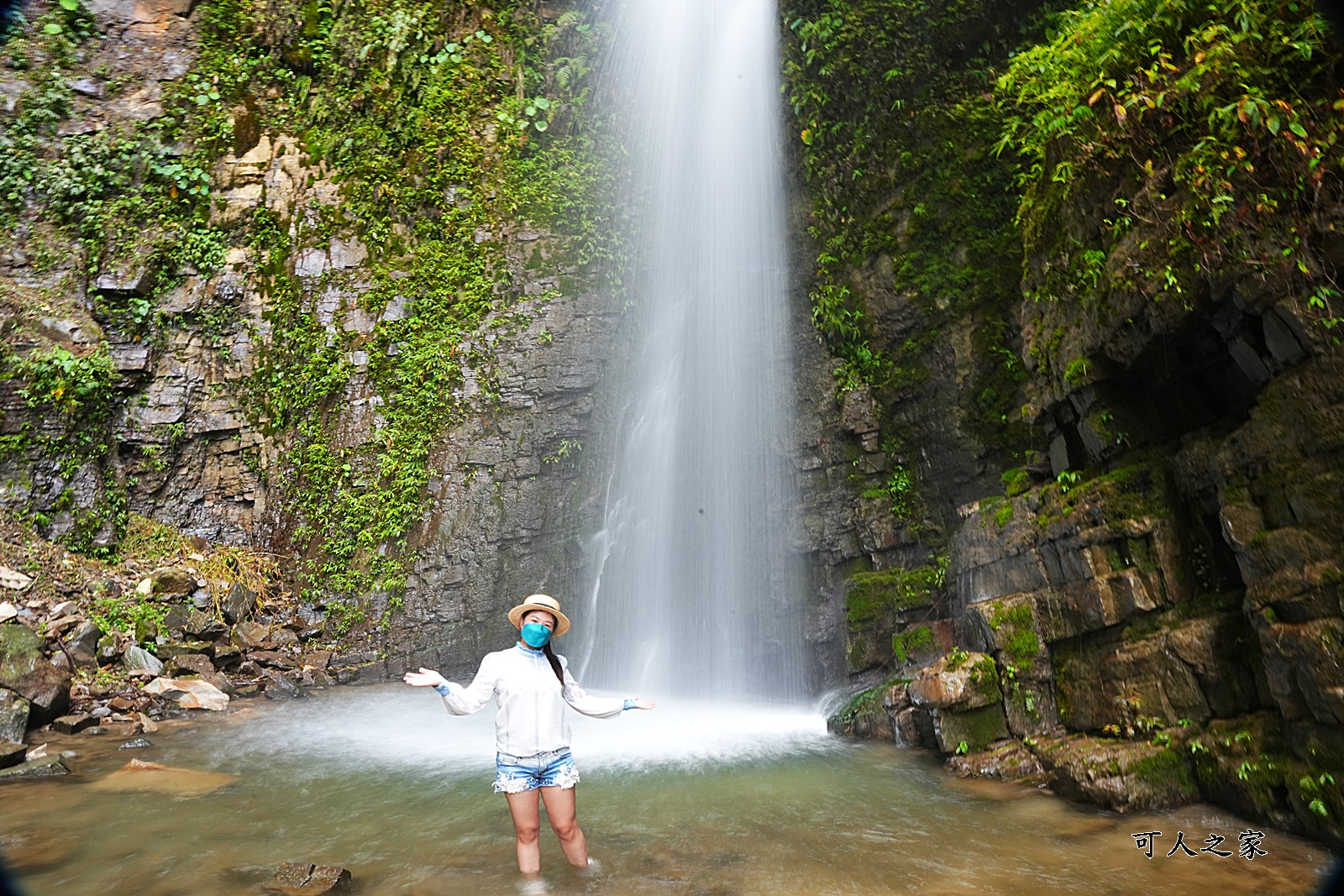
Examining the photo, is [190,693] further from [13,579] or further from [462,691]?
[462,691]

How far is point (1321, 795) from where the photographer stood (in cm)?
404

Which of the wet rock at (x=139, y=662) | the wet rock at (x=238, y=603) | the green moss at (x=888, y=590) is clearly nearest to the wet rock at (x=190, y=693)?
the wet rock at (x=139, y=662)

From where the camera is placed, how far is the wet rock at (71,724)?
23.9 feet

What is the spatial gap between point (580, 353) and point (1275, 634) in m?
9.82

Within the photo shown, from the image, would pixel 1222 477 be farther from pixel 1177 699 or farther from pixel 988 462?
pixel 988 462

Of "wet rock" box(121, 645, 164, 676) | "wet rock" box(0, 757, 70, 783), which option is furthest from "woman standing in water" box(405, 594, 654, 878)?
"wet rock" box(121, 645, 164, 676)

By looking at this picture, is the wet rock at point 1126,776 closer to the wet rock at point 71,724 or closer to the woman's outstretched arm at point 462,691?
the woman's outstretched arm at point 462,691

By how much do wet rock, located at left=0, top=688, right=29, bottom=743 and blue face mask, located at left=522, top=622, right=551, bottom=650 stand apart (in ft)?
18.8

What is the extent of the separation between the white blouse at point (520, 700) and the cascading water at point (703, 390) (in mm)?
6804

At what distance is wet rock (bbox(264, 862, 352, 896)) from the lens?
150 inches

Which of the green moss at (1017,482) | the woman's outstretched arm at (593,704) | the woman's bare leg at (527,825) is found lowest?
the woman's bare leg at (527,825)

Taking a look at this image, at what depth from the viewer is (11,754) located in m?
5.95

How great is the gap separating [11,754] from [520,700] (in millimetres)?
5071

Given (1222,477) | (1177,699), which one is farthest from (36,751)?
(1222,477)
